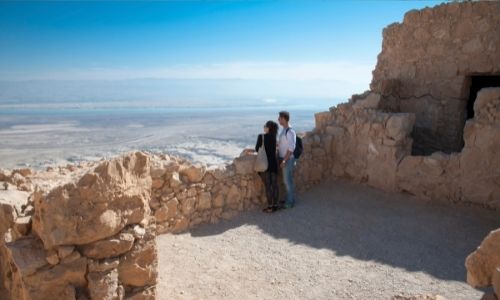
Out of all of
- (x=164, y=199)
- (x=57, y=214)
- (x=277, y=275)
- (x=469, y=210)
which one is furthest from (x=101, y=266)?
(x=469, y=210)

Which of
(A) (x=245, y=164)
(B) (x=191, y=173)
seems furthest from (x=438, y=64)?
(B) (x=191, y=173)

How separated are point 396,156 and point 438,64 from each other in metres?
2.28

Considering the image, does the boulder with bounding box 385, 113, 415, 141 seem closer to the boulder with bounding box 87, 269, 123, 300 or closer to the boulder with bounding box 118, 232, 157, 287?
the boulder with bounding box 118, 232, 157, 287

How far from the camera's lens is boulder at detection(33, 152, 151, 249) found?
3.04m

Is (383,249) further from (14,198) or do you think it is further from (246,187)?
(14,198)

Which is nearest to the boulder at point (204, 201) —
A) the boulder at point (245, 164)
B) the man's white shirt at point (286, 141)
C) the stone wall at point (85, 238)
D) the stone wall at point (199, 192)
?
the stone wall at point (199, 192)

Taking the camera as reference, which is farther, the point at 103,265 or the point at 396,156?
the point at 396,156

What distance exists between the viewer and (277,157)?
723 cm

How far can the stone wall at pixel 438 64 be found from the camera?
7.09 metres

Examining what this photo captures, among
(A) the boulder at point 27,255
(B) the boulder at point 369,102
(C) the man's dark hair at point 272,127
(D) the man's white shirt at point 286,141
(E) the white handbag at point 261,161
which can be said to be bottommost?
(A) the boulder at point 27,255

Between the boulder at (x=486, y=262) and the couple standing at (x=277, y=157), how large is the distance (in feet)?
15.6

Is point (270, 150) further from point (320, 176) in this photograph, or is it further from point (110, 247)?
point (110, 247)

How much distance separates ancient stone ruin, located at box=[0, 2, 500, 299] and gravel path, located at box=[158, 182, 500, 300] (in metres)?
0.50

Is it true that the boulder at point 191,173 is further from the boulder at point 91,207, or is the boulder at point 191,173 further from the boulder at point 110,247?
the boulder at point 110,247
